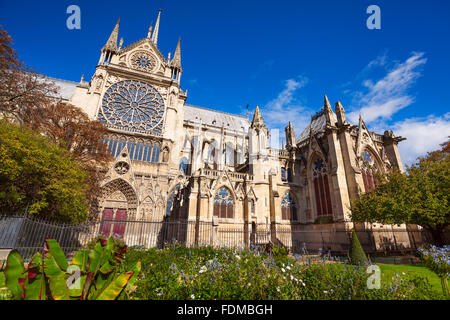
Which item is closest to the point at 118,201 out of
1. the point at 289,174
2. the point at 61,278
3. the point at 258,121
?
the point at 258,121

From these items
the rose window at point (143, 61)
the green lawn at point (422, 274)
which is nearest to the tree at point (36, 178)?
the green lawn at point (422, 274)

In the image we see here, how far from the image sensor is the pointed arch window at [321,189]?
759 inches

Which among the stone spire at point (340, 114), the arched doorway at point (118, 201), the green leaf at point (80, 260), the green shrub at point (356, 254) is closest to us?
the green leaf at point (80, 260)

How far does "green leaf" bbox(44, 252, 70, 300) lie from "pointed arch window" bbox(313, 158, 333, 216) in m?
20.0

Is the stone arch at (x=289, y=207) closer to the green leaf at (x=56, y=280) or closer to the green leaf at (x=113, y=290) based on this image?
the green leaf at (x=113, y=290)

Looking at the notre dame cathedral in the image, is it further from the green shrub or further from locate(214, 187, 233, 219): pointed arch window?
the green shrub

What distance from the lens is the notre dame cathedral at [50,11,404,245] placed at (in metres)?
18.3

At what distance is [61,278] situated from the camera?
224cm

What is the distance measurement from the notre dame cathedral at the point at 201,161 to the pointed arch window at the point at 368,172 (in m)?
0.10

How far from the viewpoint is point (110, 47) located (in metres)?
29.5

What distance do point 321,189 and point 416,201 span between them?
7.80m
